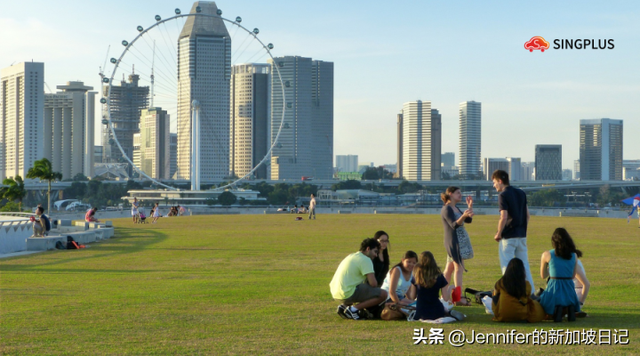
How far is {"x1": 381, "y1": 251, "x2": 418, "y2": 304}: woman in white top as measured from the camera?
34.2 feet

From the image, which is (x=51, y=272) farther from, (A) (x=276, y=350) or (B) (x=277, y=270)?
(A) (x=276, y=350)

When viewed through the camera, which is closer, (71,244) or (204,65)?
(71,244)

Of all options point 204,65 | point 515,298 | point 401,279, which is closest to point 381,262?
point 401,279

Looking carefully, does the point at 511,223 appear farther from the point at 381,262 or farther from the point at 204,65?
the point at 204,65

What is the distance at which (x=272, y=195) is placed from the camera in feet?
527

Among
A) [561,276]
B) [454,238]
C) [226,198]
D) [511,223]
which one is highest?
[511,223]

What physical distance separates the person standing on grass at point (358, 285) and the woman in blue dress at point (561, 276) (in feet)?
7.01

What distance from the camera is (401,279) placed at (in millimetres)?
10953

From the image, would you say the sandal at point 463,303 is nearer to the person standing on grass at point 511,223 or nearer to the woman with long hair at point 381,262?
the person standing on grass at point 511,223

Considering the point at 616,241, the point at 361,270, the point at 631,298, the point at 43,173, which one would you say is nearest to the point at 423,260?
the point at 361,270

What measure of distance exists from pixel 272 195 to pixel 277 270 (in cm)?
14423

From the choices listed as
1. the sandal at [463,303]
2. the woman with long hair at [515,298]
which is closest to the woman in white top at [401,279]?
the sandal at [463,303]

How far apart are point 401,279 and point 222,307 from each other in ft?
8.70

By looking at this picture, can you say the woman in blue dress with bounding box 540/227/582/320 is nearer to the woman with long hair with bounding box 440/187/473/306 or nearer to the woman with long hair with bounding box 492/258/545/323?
the woman with long hair with bounding box 492/258/545/323
